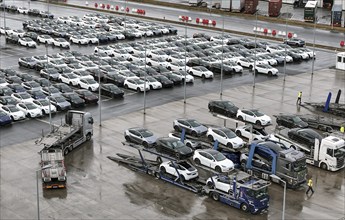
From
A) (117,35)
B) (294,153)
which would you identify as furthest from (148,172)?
(117,35)

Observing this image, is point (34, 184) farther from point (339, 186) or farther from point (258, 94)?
point (258, 94)

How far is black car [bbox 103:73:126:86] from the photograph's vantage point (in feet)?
232

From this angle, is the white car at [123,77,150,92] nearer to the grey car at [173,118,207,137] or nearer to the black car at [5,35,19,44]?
the grey car at [173,118,207,137]

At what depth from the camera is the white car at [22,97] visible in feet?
204

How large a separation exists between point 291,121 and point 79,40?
4661 centimetres

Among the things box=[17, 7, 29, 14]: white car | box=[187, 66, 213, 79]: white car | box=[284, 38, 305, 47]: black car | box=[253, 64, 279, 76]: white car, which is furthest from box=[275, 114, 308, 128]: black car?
box=[17, 7, 29, 14]: white car

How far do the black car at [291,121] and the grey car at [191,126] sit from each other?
7553 millimetres

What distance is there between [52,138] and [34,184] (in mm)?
6541

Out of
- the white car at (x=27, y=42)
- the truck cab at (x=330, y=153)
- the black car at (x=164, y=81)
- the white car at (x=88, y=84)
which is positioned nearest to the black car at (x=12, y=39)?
the white car at (x=27, y=42)

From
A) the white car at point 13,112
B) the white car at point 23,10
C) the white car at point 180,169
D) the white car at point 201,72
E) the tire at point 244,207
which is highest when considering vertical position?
the white car at point 23,10

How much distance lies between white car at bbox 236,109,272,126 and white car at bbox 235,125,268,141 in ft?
9.32

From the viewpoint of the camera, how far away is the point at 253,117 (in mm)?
57812

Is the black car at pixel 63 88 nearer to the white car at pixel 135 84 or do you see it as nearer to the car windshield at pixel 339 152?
the white car at pixel 135 84

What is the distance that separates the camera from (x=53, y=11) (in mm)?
126500
